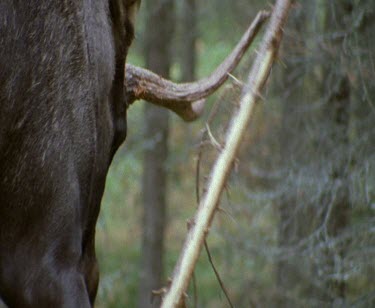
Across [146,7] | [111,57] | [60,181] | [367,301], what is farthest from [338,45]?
[146,7]

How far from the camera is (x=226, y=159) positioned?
15.4ft

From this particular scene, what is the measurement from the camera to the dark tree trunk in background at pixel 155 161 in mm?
12156

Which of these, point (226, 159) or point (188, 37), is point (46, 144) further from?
point (188, 37)

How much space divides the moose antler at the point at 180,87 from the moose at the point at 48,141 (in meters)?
0.64

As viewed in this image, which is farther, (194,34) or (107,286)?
(194,34)

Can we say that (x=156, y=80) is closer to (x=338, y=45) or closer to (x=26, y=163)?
(x=26, y=163)

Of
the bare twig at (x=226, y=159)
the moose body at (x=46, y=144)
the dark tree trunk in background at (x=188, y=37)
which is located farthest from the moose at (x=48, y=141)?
the dark tree trunk in background at (x=188, y=37)

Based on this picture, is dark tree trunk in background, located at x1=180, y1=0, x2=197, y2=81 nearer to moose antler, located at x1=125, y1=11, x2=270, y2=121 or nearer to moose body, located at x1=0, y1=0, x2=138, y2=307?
moose antler, located at x1=125, y1=11, x2=270, y2=121

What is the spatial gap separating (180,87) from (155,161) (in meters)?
7.30

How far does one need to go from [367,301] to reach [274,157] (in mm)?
3886

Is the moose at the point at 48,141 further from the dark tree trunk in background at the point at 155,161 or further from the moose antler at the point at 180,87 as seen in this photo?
the dark tree trunk in background at the point at 155,161

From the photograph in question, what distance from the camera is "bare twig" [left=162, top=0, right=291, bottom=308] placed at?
437 cm

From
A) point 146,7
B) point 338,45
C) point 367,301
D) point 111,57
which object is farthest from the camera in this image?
point 146,7

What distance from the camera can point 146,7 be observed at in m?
12.1
